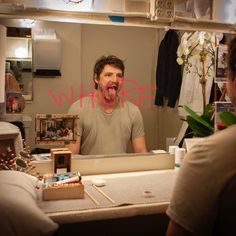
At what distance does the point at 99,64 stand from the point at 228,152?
1.03m

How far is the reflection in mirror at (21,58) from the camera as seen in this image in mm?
1616

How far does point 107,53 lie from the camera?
1.73 meters

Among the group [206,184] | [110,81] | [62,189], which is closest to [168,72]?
[110,81]

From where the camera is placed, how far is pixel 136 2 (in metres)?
1.77

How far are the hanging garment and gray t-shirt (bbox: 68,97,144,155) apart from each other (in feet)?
0.54

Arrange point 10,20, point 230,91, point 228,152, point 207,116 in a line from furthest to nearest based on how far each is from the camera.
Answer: point 207,116 < point 10,20 < point 230,91 < point 228,152

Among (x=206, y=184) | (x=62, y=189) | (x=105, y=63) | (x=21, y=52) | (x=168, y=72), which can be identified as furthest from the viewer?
(x=168, y=72)

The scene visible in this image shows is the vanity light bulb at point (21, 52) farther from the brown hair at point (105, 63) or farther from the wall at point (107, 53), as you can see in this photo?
the brown hair at point (105, 63)

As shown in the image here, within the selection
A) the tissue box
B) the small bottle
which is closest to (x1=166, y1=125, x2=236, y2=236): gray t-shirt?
the tissue box

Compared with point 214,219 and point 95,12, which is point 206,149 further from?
point 95,12

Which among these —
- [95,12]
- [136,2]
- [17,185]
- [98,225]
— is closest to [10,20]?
[95,12]

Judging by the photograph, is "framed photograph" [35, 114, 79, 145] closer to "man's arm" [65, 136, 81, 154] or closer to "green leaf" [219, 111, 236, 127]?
"man's arm" [65, 136, 81, 154]

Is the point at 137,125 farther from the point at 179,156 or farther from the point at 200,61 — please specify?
the point at 200,61

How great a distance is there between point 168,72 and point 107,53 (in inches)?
13.9
